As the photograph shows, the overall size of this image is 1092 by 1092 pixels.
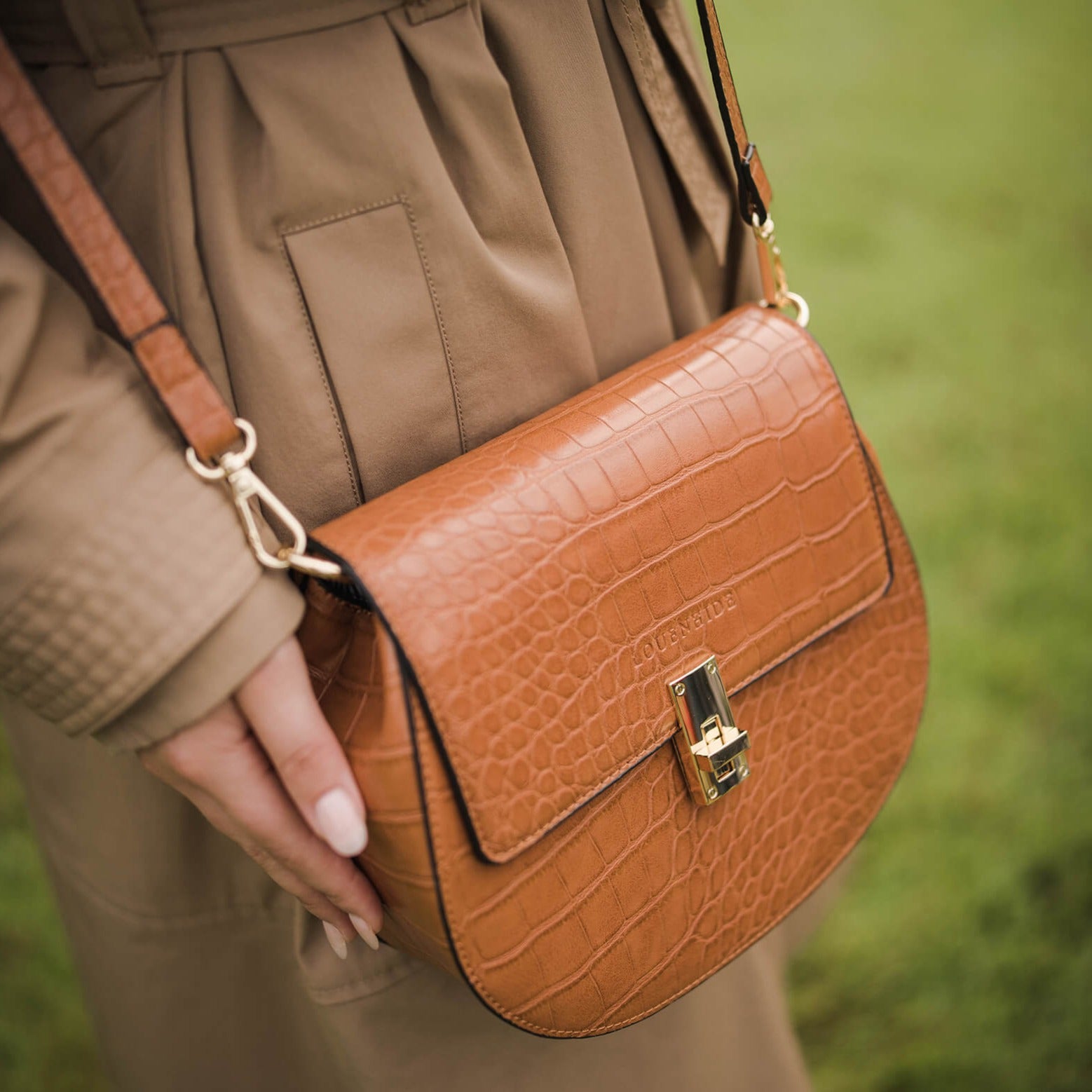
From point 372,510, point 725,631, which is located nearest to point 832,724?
point 725,631

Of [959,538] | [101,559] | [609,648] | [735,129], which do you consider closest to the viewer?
[101,559]

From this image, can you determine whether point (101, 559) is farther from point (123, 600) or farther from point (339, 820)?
point (339, 820)

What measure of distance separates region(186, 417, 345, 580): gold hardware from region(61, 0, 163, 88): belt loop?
27 centimetres

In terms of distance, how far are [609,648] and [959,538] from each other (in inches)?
74.7

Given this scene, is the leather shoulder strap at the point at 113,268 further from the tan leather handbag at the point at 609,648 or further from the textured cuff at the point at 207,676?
the textured cuff at the point at 207,676

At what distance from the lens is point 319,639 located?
73 centimetres

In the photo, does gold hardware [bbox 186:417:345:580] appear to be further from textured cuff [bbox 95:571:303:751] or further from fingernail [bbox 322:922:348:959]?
fingernail [bbox 322:922:348:959]

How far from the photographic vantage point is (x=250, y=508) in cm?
68

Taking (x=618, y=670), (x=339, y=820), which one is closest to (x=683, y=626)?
(x=618, y=670)

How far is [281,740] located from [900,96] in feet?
14.9

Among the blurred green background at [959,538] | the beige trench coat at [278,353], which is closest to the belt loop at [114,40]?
the beige trench coat at [278,353]

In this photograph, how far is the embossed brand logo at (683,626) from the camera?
0.78m

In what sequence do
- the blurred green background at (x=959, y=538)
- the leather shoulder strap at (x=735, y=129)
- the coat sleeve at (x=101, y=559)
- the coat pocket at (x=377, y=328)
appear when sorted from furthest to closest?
1. the blurred green background at (x=959, y=538)
2. the leather shoulder strap at (x=735, y=129)
3. the coat pocket at (x=377, y=328)
4. the coat sleeve at (x=101, y=559)

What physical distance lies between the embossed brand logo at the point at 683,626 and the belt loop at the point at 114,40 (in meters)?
0.57
